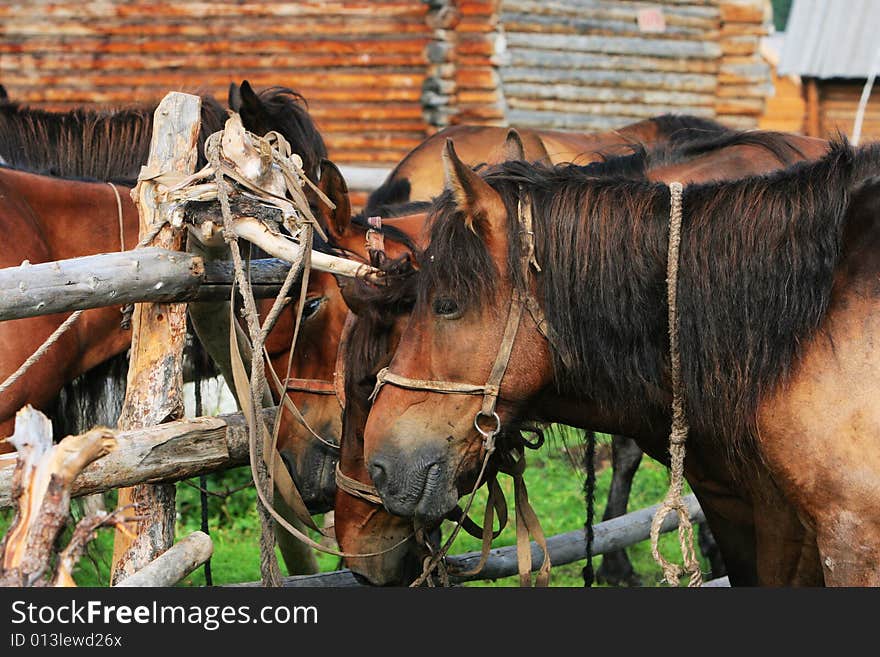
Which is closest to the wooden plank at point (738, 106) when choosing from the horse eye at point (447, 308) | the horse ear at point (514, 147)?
the horse ear at point (514, 147)

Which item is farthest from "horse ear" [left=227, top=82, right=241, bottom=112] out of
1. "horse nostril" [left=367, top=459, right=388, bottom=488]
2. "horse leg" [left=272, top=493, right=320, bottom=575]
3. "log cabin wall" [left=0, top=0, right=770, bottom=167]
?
"log cabin wall" [left=0, top=0, right=770, bottom=167]

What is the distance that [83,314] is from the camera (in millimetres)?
4066

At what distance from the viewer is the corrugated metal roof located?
20000mm

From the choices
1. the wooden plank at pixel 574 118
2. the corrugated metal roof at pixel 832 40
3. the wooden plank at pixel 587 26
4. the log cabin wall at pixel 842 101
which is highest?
the corrugated metal roof at pixel 832 40

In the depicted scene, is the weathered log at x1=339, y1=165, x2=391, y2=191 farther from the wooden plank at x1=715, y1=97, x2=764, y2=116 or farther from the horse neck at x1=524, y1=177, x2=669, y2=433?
the horse neck at x1=524, y1=177, x2=669, y2=433

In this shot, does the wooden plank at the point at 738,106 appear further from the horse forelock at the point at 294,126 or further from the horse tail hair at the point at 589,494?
the horse tail hair at the point at 589,494

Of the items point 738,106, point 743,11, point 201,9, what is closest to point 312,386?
point 201,9

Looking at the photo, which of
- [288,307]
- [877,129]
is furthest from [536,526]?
[877,129]

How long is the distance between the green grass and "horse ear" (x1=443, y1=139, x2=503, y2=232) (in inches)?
106

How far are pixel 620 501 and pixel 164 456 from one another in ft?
11.8

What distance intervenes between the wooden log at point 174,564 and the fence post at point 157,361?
26 cm

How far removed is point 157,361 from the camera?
9.71 feet

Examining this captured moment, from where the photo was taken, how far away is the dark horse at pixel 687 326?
247 centimetres

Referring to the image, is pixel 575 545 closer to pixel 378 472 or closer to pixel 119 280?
pixel 378 472
